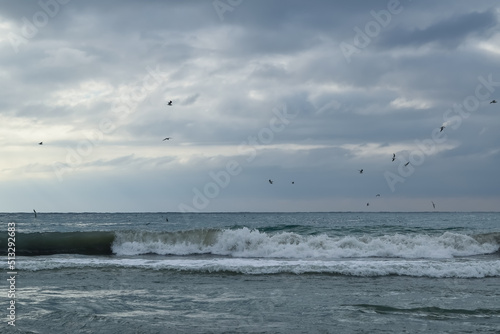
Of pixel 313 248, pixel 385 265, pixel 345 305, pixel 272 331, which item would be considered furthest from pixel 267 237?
pixel 272 331

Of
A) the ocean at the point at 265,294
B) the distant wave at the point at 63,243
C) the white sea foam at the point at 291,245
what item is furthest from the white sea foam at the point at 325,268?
the distant wave at the point at 63,243

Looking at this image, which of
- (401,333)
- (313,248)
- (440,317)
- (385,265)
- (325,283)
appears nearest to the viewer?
(401,333)

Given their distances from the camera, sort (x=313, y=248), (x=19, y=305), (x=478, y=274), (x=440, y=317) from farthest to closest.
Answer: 1. (x=313, y=248)
2. (x=478, y=274)
3. (x=19, y=305)
4. (x=440, y=317)

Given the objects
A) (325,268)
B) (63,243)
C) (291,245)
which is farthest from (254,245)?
(63,243)

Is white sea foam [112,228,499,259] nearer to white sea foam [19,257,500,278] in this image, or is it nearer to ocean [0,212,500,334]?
ocean [0,212,500,334]

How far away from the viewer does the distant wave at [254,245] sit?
24688mm

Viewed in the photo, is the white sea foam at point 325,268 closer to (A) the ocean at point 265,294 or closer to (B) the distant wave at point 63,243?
(A) the ocean at point 265,294

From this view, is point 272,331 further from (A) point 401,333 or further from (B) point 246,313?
(A) point 401,333

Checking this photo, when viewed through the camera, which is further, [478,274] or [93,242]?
[93,242]

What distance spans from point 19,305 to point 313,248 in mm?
16100

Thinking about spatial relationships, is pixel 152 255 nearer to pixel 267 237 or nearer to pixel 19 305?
pixel 267 237

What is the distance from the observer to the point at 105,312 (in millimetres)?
11445

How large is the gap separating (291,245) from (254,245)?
2.12m

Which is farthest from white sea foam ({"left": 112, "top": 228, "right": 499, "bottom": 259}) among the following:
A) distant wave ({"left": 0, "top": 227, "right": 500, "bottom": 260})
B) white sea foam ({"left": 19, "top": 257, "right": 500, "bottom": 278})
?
white sea foam ({"left": 19, "top": 257, "right": 500, "bottom": 278})
